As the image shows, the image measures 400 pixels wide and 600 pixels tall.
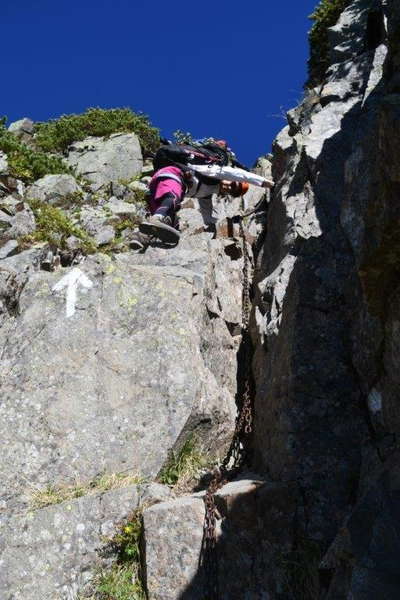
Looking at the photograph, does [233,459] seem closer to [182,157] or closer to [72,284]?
[72,284]

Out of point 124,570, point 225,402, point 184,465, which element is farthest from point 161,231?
point 124,570

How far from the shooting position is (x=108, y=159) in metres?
20.3

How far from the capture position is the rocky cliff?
4293 millimetres

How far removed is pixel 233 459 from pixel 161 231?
14.0 ft

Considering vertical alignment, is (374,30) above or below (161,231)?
above

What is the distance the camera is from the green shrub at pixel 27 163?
17.8 meters

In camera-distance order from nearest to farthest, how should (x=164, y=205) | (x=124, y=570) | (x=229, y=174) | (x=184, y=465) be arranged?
(x=124, y=570), (x=184, y=465), (x=164, y=205), (x=229, y=174)

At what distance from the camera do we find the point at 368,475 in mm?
4500

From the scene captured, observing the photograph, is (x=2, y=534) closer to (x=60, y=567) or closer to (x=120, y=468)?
(x=60, y=567)

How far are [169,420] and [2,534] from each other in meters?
1.96

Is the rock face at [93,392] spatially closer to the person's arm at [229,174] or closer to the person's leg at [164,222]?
the person's leg at [164,222]

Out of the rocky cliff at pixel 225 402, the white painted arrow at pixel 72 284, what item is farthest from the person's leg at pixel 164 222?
the white painted arrow at pixel 72 284

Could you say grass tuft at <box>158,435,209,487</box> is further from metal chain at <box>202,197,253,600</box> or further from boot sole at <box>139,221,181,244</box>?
boot sole at <box>139,221,181,244</box>

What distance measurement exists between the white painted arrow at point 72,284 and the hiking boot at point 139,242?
2642 millimetres
